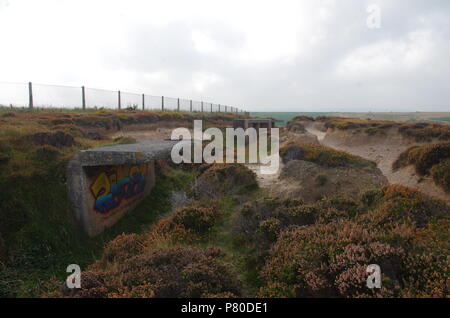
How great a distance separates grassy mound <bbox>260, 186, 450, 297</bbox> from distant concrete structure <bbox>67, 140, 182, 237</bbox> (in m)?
6.09

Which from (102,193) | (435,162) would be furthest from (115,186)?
(435,162)

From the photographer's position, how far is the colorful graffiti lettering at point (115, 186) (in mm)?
9781

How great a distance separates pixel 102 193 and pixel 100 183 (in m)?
0.39

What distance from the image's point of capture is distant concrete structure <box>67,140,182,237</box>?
9.21m

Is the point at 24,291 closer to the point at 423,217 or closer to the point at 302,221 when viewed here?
the point at 302,221

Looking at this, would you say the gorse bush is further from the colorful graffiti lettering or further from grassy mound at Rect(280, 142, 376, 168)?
the colorful graffiti lettering

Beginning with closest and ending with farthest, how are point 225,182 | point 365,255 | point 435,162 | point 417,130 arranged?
point 365,255 < point 435,162 < point 225,182 < point 417,130

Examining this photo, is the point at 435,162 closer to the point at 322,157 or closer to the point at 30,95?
the point at 322,157

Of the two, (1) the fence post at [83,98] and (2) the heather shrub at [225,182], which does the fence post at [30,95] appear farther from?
(2) the heather shrub at [225,182]

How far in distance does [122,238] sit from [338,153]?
36.5 ft

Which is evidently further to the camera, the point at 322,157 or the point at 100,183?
the point at 322,157

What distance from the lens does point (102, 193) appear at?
9.95 metres

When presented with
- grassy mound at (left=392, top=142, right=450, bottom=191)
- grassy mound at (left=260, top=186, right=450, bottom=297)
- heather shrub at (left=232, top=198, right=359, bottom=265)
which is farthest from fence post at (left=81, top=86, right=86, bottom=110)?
grassy mound at (left=392, top=142, right=450, bottom=191)
